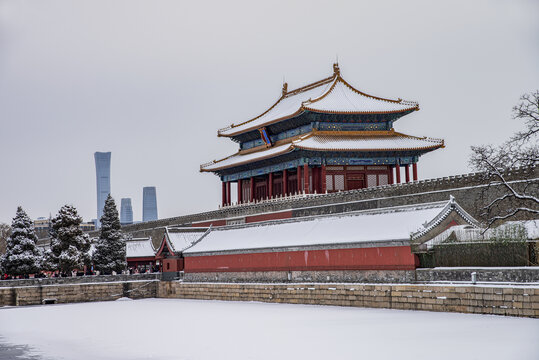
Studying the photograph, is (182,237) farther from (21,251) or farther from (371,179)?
(371,179)

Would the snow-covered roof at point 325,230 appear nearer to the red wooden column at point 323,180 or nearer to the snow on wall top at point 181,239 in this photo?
the snow on wall top at point 181,239

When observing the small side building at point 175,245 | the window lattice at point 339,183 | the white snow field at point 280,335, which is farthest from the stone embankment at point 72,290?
the window lattice at point 339,183

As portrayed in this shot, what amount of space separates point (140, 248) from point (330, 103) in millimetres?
22534

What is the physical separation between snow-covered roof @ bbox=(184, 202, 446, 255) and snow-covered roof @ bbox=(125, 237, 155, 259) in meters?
19.3

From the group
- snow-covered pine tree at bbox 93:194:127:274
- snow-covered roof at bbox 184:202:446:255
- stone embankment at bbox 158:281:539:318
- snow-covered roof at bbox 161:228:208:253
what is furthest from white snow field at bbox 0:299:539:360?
snow-covered pine tree at bbox 93:194:127:274

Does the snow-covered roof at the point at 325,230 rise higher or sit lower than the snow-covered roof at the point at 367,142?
lower

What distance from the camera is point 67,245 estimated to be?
2071 inches

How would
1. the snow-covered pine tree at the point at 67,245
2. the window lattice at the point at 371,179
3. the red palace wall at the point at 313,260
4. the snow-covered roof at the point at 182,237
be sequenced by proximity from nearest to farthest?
the red palace wall at the point at 313,260, the snow-covered roof at the point at 182,237, the snow-covered pine tree at the point at 67,245, the window lattice at the point at 371,179

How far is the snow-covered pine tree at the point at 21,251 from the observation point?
5050cm

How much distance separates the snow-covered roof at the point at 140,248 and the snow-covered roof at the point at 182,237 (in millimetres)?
14769

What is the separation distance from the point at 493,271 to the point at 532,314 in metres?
2.66

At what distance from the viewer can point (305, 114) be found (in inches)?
2309

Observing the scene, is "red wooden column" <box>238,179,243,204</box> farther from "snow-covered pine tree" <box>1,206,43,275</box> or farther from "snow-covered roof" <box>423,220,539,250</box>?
"snow-covered roof" <box>423,220,539,250</box>

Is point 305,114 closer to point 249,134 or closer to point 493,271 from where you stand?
point 249,134
